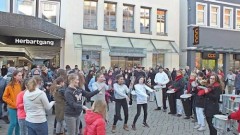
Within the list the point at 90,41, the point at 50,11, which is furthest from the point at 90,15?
the point at 50,11

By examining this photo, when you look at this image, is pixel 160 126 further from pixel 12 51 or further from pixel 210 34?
pixel 210 34

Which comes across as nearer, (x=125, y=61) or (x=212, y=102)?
(x=212, y=102)

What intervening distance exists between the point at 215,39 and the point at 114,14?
32.8 ft

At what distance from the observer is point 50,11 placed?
2402 cm

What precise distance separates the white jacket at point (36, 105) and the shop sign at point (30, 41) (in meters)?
17.3

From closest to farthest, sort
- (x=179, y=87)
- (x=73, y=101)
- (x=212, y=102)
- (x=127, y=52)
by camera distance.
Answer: (x=73, y=101) → (x=212, y=102) → (x=179, y=87) → (x=127, y=52)

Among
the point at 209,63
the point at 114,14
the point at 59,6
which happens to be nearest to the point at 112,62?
the point at 114,14

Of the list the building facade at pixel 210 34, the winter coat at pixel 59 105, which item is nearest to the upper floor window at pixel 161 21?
the building facade at pixel 210 34

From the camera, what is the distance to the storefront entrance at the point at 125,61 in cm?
2650

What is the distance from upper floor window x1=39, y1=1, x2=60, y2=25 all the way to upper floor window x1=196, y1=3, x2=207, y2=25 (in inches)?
499

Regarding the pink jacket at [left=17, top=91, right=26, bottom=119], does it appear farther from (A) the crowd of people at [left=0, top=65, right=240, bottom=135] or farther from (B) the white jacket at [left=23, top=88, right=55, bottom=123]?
(B) the white jacket at [left=23, top=88, right=55, bottom=123]

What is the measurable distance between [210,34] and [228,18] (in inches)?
138

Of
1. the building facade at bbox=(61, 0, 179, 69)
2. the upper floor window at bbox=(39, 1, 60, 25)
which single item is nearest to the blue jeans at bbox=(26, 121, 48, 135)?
the building facade at bbox=(61, 0, 179, 69)

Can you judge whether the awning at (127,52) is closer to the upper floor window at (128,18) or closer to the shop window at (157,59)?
the shop window at (157,59)
